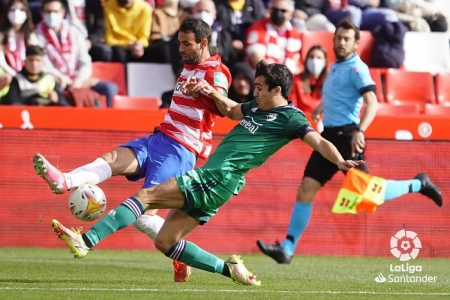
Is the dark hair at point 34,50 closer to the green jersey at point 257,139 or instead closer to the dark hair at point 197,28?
the dark hair at point 197,28

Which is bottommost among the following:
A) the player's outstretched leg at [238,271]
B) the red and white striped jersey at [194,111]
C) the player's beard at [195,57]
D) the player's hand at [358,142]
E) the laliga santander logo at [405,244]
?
the laliga santander logo at [405,244]

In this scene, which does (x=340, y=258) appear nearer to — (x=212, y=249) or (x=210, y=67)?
(x=212, y=249)

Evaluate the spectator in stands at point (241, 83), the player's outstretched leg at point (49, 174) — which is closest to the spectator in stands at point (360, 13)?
the spectator in stands at point (241, 83)

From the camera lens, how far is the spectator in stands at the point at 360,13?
1772 cm

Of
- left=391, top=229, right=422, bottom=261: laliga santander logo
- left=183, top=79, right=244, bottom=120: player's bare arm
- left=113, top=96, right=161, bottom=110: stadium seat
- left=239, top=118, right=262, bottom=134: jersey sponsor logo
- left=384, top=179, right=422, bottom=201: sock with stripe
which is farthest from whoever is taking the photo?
left=113, top=96, right=161, bottom=110: stadium seat

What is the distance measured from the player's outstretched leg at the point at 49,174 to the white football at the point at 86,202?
0.65 ft

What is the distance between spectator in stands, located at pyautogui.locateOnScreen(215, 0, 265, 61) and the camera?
1647 cm

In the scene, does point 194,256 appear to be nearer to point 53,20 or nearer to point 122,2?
point 53,20

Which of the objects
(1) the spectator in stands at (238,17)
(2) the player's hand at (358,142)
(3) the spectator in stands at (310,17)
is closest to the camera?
(2) the player's hand at (358,142)

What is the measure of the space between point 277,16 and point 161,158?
7.56 metres

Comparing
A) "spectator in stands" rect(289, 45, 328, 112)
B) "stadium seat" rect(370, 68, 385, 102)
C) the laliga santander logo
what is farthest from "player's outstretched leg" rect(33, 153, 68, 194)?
"stadium seat" rect(370, 68, 385, 102)

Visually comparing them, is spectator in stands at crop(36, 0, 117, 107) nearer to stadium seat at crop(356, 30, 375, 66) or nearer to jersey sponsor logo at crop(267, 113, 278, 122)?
stadium seat at crop(356, 30, 375, 66)

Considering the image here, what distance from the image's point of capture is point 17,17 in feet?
51.0

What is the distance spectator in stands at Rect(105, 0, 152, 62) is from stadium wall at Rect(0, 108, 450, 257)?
3636 millimetres
